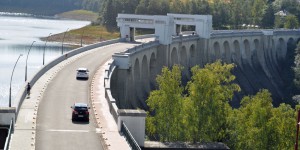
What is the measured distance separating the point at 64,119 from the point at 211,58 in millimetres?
89127

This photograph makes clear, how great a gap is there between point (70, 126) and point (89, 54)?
158ft

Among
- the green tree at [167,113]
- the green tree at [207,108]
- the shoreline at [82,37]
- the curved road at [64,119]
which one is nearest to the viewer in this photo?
the curved road at [64,119]

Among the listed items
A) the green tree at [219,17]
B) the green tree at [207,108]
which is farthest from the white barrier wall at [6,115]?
the green tree at [219,17]

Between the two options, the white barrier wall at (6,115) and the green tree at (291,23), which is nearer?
the white barrier wall at (6,115)

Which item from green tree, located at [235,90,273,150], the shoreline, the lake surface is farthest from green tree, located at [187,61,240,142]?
the shoreline

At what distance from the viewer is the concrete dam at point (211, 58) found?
8456 centimetres

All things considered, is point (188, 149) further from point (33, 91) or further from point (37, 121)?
point (33, 91)

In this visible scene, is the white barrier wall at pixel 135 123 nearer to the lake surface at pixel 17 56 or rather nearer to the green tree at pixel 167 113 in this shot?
the green tree at pixel 167 113

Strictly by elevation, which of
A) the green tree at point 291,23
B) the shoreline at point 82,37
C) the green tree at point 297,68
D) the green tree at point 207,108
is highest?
the green tree at point 207,108

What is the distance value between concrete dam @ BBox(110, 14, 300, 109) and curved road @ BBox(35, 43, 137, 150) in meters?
10.6

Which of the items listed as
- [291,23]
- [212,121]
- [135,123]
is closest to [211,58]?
[291,23]

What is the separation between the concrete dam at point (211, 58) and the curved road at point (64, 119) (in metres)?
10.6

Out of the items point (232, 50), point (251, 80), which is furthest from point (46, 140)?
point (232, 50)

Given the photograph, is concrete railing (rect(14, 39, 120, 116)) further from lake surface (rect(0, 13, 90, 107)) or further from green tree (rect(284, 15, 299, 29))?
green tree (rect(284, 15, 299, 29))
